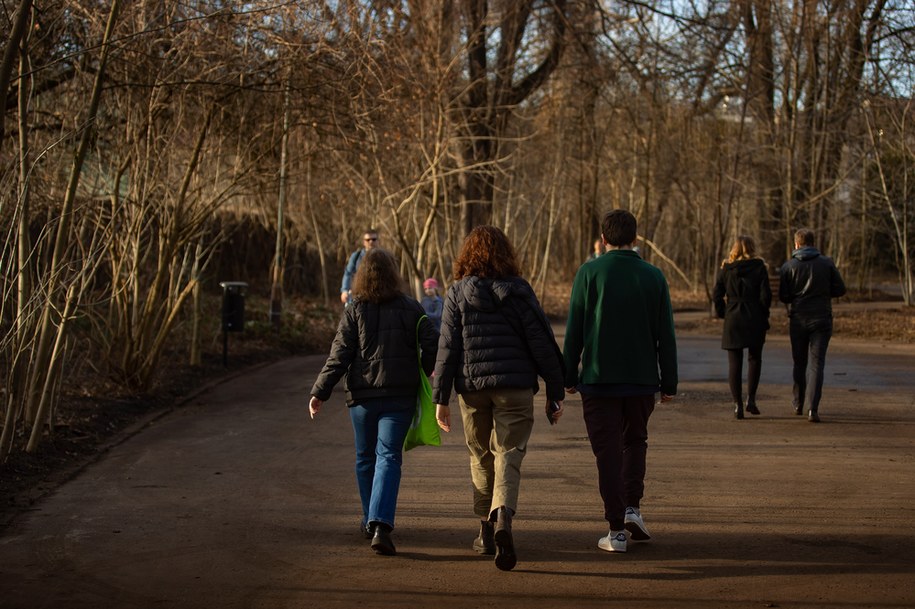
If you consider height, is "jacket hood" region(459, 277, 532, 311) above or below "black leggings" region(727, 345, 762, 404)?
above

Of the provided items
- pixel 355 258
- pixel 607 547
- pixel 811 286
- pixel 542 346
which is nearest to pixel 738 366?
pixel 811 286

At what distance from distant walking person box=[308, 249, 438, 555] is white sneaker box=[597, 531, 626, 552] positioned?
1.18m

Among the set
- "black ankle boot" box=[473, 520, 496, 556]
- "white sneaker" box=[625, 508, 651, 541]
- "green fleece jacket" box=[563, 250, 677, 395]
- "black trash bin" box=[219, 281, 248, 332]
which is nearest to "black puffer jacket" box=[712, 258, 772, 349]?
"green fleece jacket" box=[563, 250, 677, 395]

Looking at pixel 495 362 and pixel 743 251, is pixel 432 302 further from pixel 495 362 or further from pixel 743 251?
pixel 495 362

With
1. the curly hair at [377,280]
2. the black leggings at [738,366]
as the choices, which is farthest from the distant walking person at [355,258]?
the curly hair at [377,280]

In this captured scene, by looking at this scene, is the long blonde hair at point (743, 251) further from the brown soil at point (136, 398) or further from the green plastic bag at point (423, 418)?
the brown soil at point (136, 398)

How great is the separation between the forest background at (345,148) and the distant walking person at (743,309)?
447 cm

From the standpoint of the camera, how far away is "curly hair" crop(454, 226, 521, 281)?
636 centimetres

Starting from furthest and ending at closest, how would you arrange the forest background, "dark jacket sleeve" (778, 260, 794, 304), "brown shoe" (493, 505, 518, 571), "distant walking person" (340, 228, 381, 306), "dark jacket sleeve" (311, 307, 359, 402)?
"distant walking person" (340, 228, 381, 306), "dark jacket sleeve" (778, 260, 794, 304), the forest background, "dark jacket sleeve" (311, 307, 359, 402), "brown shoe" (493, 505, 518, 571)

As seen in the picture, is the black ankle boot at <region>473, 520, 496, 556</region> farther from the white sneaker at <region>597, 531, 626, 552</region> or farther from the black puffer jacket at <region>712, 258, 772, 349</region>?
the black puffer jacket at <region>712, 258, 772, 349</region>

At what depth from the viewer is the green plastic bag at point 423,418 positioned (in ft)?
21.8

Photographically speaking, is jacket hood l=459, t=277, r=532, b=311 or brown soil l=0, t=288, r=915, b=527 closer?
jacket hood l=459, t=277, r=532, b=311

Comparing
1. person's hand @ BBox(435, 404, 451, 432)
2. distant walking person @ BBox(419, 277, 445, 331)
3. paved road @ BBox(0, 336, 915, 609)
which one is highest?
distant walking person @ BBox(419, 277, 445, 331)

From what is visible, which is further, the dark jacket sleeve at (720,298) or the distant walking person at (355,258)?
the distant walking person at (355,258)
